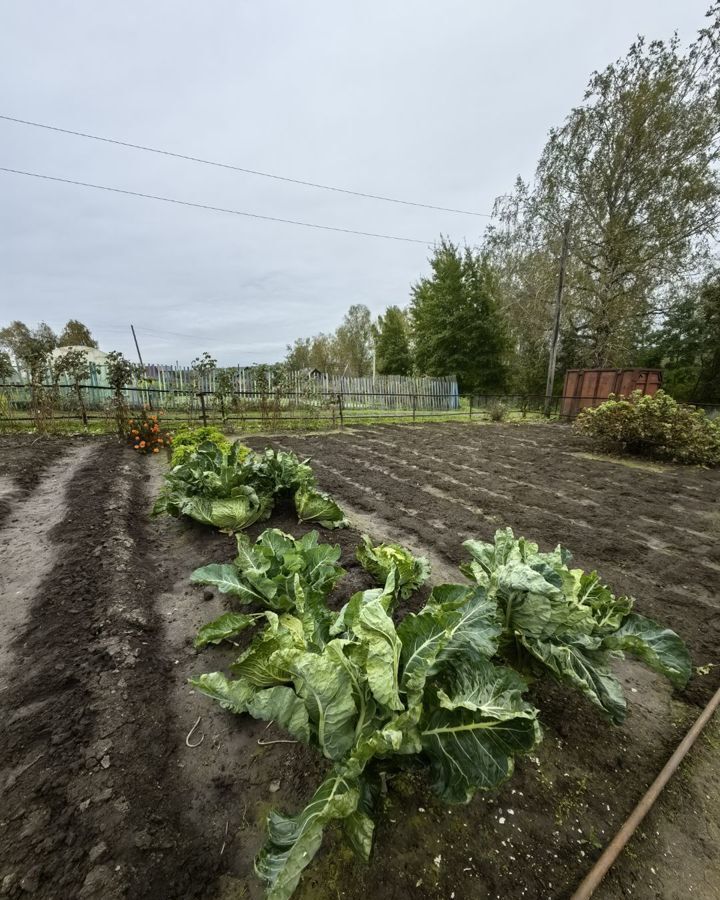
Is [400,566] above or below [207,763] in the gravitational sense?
above

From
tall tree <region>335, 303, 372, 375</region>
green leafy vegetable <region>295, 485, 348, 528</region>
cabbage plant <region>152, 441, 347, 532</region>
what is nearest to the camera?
cabbage plant <region>152, 441, 347, 532</region>

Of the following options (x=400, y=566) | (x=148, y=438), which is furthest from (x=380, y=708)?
(x=148, y=438)

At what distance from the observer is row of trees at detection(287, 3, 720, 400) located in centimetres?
1689

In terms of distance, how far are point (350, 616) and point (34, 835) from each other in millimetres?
1311

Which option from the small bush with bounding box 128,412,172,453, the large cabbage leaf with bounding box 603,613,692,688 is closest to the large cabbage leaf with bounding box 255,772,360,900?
the large cabbage leaf with bounding box 603,613,692,688

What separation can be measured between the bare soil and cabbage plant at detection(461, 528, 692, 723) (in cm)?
31

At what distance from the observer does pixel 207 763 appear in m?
1.63

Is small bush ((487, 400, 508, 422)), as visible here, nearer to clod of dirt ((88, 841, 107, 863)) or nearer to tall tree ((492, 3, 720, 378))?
tall tree ((492, 3, 720, 378))

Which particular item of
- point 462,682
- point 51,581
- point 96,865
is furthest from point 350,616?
point 51,581

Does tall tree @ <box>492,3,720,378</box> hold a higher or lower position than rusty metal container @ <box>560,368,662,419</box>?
higher

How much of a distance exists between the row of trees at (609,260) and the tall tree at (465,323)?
75 mm

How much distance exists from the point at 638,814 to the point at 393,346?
35.2 metres

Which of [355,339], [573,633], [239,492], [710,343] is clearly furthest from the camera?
[355,339]

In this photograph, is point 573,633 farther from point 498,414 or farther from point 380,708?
point 498,414
